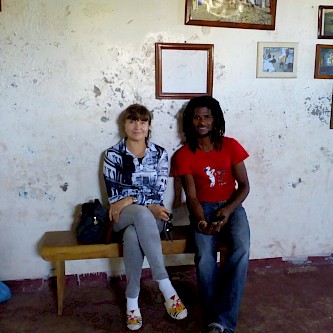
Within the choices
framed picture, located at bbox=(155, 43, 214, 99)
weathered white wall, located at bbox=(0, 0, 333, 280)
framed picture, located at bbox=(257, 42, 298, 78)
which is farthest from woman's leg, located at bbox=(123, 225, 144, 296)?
framed picture, located at bbox=(257, 42, 298, 78)

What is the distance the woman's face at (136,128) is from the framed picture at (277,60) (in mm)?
811

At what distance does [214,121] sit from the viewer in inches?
92.8

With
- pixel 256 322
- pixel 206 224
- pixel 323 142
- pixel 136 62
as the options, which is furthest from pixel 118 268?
pixel 323 142

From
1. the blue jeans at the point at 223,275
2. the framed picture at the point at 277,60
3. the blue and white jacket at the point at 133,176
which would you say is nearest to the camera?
the blue jeans at the point at 223,275

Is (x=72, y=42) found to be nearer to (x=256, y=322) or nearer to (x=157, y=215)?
(x=157, y=215)

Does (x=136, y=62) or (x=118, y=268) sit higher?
(x=136, y=62)

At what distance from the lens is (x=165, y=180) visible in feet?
7.55

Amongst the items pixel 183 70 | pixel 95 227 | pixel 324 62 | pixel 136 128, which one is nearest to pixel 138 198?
pixel 95 227

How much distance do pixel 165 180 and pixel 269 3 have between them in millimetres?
1257

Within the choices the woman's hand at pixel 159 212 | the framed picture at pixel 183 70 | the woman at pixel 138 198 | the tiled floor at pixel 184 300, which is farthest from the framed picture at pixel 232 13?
the tiled floor at pixel 184 300

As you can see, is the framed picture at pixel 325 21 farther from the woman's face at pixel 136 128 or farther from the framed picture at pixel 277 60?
the woman's face at pixel 136 128

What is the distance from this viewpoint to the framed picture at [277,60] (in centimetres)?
244

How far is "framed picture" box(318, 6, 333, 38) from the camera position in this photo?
2.46m

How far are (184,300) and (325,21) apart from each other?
194cm
